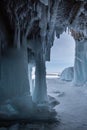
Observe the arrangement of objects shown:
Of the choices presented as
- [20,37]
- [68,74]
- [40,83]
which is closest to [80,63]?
[68,74]

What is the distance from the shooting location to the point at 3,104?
25.3 feet

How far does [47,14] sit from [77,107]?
5.30m

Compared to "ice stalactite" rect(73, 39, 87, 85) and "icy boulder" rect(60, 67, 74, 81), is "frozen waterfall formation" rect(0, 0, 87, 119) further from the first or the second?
"icy boulder" rect(60, 67, 74, 81)

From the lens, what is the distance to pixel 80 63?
73.0 feet

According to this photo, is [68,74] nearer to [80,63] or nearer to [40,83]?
[80,63]

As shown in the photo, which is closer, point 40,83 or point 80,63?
point 40,83

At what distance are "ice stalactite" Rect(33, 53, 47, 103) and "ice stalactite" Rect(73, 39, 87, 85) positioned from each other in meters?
9.56

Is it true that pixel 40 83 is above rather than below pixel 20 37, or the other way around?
below

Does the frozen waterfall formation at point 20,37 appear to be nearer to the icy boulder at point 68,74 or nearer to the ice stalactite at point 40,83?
the ice stalactite at point 40,83

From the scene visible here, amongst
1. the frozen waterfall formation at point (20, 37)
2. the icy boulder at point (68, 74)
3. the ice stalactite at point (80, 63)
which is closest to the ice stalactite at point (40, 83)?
the frozen waterfall formation at point (20, 37)

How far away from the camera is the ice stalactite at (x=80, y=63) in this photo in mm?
21719

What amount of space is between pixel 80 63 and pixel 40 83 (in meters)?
10.7

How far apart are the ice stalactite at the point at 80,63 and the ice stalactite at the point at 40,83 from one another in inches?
376

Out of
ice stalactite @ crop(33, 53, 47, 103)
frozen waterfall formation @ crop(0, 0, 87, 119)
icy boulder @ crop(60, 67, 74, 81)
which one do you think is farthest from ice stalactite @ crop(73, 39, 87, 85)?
frozen waterfall formation @ crop(0, 0, 87, 119)
